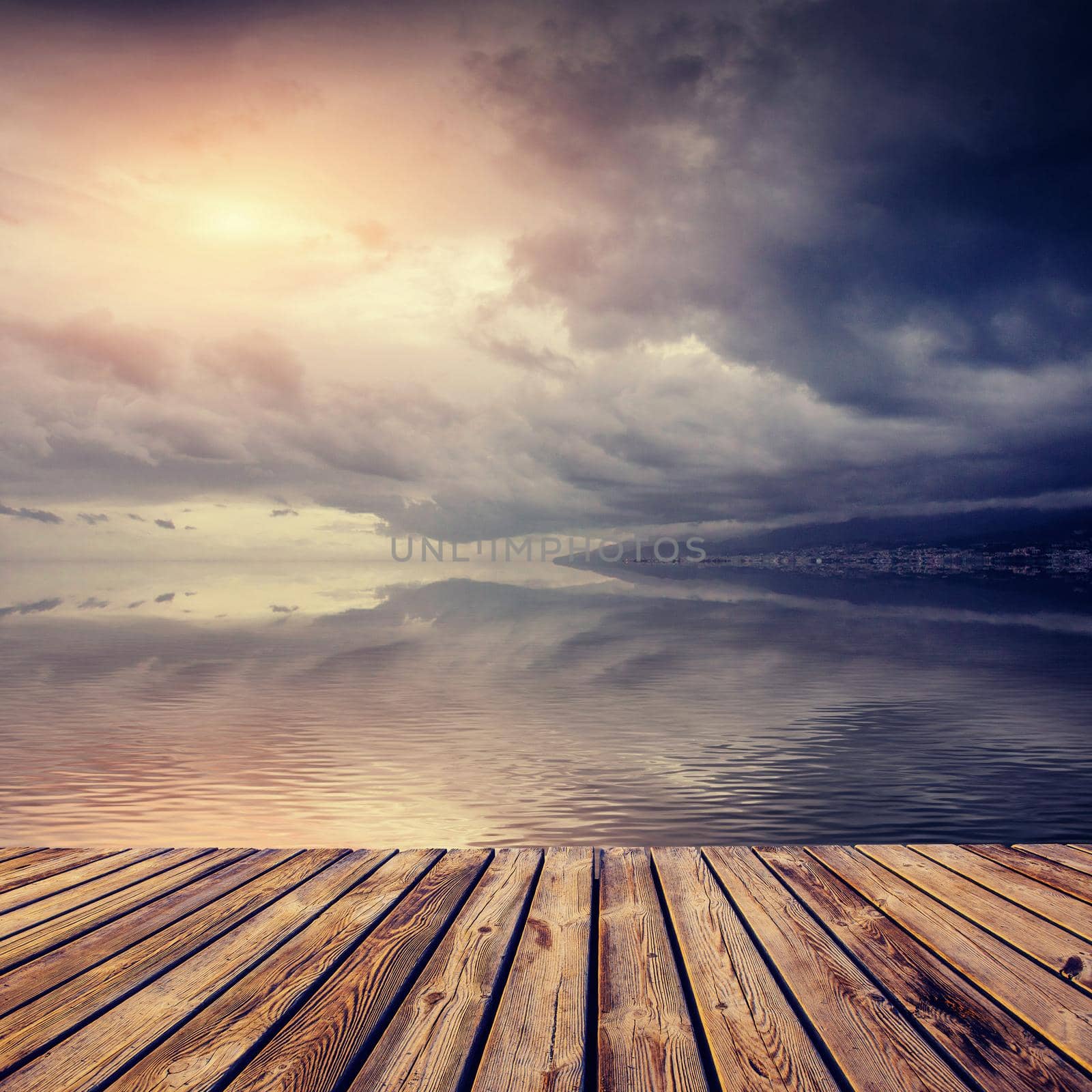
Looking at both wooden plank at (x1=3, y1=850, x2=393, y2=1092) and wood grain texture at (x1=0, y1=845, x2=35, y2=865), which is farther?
wood grain texture at (x1=0, y1=845, x2=35, y2=865)

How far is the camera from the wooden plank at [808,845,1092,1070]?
13.4 ft

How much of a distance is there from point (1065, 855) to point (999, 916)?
6.32 ft

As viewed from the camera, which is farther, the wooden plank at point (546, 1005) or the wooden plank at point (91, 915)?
the wooden plank at point (91, 915)

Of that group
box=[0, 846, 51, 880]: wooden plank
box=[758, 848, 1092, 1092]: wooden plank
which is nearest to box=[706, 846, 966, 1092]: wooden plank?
box=[758, 848, 1092, 1092]: wooden plank

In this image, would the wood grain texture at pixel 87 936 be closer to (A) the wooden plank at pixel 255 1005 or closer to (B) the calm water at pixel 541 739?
(A) the wooden plank at pixel 255 1005

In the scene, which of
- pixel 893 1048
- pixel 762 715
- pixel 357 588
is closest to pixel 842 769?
pixel 762 715

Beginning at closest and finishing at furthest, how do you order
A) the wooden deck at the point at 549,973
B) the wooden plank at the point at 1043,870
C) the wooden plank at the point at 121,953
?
the wooden deck at the point at 549,973 → the wooden plank at the point at 121,953 → the wooden plank at the point at 1043,870

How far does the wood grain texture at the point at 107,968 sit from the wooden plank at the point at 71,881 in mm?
909

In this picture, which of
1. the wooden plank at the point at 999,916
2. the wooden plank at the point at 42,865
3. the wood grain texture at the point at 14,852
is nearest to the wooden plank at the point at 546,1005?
the wooden plank at the point at 999,916

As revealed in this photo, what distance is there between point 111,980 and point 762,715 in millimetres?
26109

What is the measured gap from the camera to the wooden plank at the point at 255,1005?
3637 mm

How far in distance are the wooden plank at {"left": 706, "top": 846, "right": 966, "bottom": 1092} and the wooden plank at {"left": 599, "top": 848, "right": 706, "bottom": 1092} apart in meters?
0.63

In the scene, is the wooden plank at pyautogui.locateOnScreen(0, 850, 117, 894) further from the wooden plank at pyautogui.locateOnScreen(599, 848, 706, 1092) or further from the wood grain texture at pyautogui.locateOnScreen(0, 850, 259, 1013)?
the wooden plank at pyautogui.locateOnScreen(599, 848, 706, 1092)

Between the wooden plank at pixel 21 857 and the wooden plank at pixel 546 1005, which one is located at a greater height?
the wooden plank at pixel 546 1005
